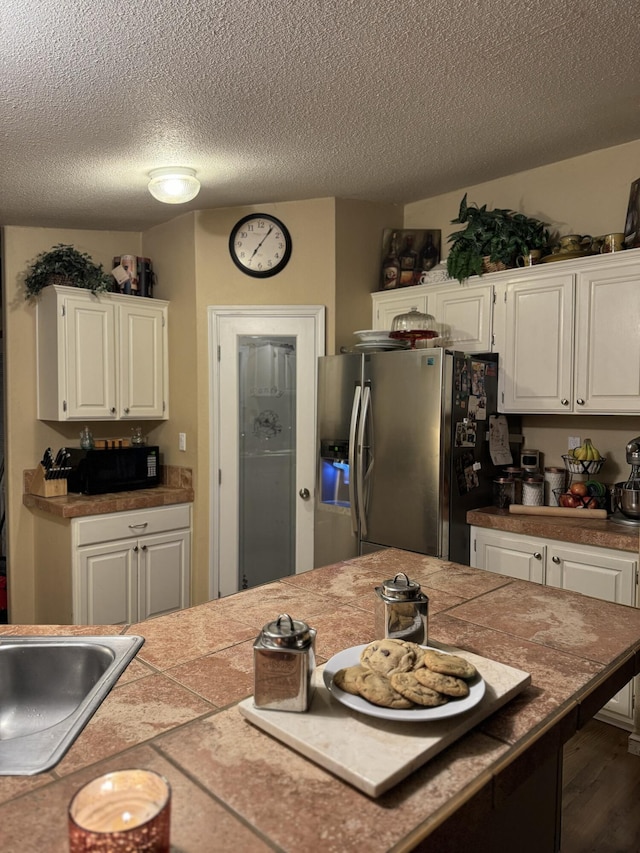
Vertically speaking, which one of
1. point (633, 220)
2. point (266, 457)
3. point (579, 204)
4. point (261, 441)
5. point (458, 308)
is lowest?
point (266, 457)

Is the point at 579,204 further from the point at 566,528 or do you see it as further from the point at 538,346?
the point at 566,528

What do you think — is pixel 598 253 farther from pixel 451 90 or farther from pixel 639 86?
pixel 451 90

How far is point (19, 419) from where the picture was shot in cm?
399

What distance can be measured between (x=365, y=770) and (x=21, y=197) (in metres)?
3.68

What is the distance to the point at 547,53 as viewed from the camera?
7.25 feet

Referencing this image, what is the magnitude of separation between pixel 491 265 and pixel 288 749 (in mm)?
2951

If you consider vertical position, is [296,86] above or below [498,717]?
above

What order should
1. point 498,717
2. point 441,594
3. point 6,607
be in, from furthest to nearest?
point 6,607, point 441,594, point 498,717

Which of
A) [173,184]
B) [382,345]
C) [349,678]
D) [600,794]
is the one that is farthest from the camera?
[382,345]

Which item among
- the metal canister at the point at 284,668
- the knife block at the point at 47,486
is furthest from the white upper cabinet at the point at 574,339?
the knife block at the point at 47,486

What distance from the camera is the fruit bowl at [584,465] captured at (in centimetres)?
312

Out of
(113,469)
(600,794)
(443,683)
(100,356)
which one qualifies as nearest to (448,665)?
(443,683)

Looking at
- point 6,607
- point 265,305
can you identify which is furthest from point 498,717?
point 6,607

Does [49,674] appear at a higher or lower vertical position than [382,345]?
lower
